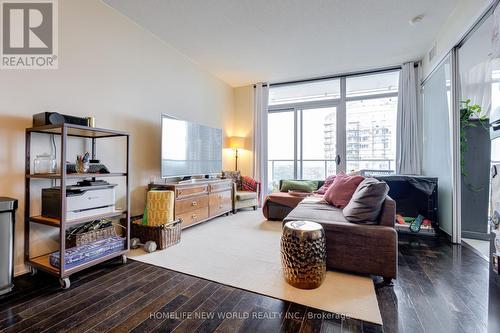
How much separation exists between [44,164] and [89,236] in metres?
0.76

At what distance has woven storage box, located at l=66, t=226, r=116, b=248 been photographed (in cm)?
205

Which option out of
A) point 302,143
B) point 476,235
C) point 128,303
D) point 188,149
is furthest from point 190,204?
point 476,235

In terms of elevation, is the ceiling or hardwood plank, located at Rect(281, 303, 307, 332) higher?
the ceiling

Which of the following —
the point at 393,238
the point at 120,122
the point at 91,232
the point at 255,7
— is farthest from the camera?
the point at 120,122

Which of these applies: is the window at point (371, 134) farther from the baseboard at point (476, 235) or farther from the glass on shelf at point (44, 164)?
the glass on shelf at point (44, 164)

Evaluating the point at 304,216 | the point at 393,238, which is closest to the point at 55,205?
the point at 304,216

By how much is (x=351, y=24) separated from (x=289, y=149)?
2.76 metres

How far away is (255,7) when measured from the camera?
262 centimetres

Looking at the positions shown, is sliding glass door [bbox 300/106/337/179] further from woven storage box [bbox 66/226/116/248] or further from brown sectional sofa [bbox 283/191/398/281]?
woven storage box [bbox 66/226/116/248]

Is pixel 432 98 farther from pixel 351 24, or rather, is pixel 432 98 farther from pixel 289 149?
pixel 289 149

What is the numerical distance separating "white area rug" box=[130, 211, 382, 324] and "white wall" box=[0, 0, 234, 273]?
96 cm

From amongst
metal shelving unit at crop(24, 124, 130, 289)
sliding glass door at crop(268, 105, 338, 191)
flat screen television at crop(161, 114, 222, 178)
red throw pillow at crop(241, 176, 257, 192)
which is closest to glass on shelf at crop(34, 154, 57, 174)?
metal shelving unit at crop(24, 124, 130, 289)

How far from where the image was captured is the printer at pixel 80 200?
1.88 meters

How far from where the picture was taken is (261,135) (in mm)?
5137
